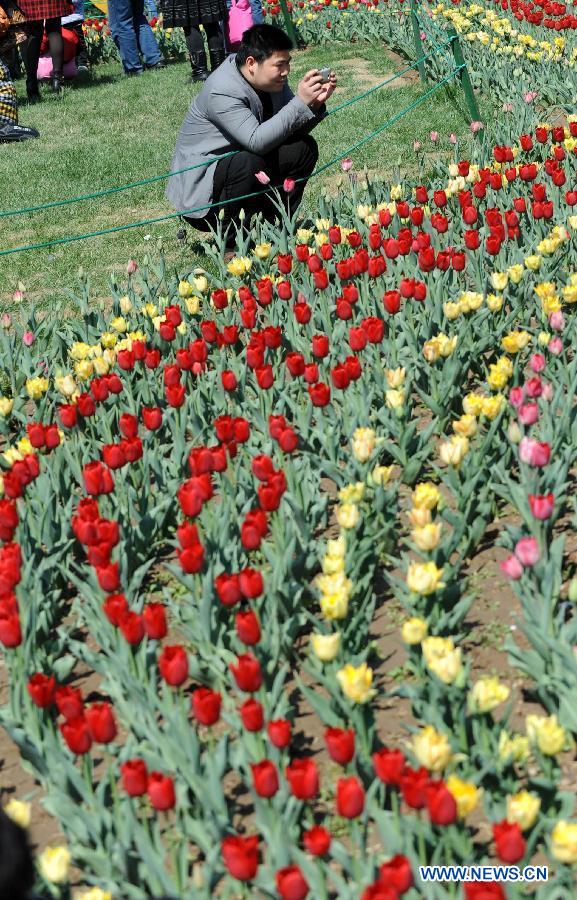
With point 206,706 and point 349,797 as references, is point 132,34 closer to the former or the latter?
point 206,706

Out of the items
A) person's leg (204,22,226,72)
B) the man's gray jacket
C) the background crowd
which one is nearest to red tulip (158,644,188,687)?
the man's gray jacket

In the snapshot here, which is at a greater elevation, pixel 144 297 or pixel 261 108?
pixel 261 108

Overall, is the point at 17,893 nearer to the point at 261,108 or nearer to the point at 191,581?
the point at 191,581

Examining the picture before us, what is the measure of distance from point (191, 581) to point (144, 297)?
8.77ft

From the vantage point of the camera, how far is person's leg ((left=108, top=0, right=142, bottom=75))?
13.1 metres

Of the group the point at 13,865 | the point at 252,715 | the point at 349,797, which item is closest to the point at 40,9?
the point at 252,715

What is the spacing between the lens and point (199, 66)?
12.5 m

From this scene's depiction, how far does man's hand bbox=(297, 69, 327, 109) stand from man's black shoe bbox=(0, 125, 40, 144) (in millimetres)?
5586

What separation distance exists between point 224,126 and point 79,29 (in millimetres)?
9633

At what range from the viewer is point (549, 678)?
8.47 ft

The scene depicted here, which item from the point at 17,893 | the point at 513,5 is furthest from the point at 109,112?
the point at 17,893

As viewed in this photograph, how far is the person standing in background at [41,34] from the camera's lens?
39.6 feet

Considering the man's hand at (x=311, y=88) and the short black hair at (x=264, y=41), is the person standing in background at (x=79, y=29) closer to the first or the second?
the short black hair at (x=264, y=41)

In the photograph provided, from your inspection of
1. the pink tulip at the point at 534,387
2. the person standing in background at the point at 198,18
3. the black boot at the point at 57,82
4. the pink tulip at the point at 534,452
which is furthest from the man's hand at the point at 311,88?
the black boot at the point at 57,82
